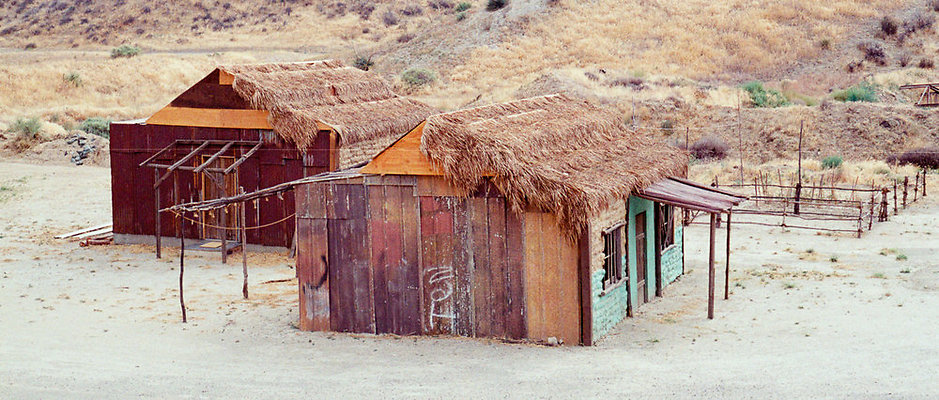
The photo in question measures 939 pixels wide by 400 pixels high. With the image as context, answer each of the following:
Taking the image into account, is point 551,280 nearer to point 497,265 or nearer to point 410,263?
point 497,265

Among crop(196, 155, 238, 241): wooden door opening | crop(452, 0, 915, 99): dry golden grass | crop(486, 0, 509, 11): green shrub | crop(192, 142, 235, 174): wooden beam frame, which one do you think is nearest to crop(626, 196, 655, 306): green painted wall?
crop(192, 142, 235, 174): wooden beam frame

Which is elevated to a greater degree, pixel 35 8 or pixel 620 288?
pixel 35 8

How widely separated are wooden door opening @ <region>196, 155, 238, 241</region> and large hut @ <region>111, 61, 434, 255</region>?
0.07ft

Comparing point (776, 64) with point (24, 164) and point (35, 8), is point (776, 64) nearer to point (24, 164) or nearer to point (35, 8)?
point (24, 164)

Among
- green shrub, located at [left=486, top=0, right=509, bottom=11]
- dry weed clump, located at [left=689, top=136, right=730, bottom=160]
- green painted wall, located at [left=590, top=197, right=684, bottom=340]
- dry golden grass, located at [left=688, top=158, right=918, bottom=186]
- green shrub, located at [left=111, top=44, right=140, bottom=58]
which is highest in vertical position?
green shrub, located at [left=486, top=0, right=509, bottom=11]

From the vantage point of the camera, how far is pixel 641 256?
17266 millimetres

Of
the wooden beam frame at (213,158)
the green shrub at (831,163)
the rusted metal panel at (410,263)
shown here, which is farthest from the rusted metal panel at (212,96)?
the green shrub at (831,163)

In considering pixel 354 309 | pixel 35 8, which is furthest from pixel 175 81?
pixel 354 309

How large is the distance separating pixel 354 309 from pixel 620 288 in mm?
4022

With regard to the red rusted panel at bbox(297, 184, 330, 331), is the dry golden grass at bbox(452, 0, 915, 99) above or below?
above

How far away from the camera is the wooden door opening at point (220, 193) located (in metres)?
21.9

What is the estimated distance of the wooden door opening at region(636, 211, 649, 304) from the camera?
671 inches

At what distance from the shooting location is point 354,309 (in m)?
15.0

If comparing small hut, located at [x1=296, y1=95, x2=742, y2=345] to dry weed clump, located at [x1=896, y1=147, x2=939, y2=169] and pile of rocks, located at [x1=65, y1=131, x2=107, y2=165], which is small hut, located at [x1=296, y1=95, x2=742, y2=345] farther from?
pile of rocks, located at [x1=65, y1=131, x2=107, y2=165]
